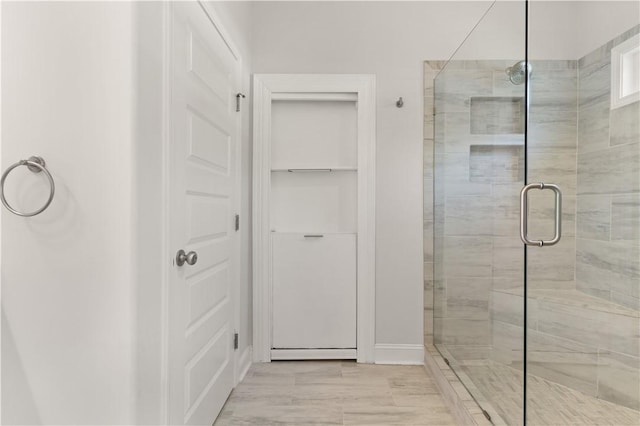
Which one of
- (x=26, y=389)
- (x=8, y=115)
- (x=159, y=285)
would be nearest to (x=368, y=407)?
(x=159, y=285)

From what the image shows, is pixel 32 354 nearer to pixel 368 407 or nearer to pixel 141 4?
pixel 141 4

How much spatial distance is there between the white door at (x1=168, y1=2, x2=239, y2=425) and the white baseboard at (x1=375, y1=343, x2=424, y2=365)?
1030 mm

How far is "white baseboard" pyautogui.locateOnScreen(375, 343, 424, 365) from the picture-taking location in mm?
2473

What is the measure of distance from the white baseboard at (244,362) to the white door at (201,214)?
146 millimetres

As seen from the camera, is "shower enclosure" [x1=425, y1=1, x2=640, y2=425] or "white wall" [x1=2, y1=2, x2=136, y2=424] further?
"shower enclosure" [x1=425, y1=1, x2=640, y2=425]

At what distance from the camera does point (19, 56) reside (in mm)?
955

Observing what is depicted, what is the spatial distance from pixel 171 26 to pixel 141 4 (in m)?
0.21

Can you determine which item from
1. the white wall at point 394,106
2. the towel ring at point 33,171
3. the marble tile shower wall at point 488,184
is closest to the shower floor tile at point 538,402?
→ the marble tile shower wall at point 488,184

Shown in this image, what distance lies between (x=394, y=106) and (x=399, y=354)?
1.74 meters

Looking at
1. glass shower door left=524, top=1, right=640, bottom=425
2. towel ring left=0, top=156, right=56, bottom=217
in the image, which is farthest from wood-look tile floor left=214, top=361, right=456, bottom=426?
towel ring left=0, top=156, right=56, bottom=217

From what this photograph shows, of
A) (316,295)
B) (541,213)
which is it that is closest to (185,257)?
(316,295)

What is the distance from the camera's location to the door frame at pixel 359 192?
2.48m

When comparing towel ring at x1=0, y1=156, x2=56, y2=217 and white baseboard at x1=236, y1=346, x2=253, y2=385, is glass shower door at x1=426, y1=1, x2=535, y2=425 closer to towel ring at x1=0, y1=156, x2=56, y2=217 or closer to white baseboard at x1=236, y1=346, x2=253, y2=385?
white baseboard at x1=236, y1=346, x2=253, y2=385

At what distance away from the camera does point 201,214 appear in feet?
5.11
